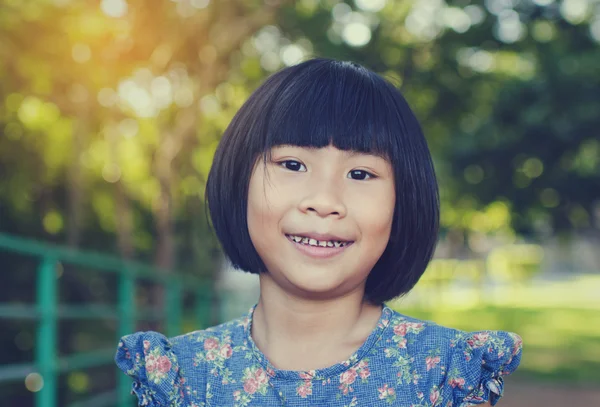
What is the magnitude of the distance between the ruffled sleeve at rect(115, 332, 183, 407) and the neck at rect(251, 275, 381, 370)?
0.20 m

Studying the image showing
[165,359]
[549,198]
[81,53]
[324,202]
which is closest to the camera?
[324,202]

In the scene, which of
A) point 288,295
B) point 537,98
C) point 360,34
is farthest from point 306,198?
point 537,98

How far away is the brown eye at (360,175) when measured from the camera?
5.83 ft

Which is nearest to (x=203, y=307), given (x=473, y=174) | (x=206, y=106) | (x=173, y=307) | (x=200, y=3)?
(x=173, y=307)

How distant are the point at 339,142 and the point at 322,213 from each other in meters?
0.15

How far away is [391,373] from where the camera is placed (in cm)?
179

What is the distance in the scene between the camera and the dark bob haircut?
1.79m

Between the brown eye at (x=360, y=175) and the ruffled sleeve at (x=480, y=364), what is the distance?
1.24 ft

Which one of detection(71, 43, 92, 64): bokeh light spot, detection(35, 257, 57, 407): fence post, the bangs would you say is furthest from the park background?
the bangs

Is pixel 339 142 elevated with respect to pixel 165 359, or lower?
elevated

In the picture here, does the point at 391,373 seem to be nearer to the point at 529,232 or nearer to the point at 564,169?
the point at 564,169

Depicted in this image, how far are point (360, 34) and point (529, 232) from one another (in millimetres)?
3737

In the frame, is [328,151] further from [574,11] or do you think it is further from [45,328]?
[574,11]

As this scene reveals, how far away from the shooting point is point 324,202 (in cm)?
171
